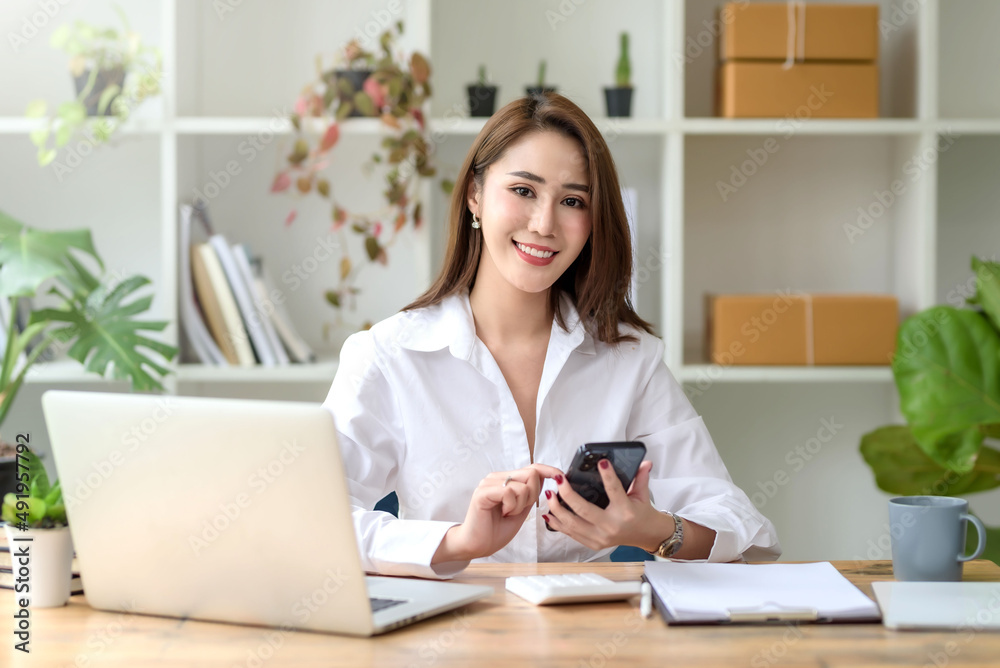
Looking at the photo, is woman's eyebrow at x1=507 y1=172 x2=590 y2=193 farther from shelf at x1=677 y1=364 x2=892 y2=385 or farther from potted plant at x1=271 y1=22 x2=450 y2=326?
shelf at x1=677 y1=364 x2=892 y2=385

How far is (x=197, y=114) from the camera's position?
2549mm

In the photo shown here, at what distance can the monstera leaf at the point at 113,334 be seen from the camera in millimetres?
2176

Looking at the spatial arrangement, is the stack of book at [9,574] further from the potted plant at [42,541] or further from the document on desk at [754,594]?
the document on desk at [754,594]

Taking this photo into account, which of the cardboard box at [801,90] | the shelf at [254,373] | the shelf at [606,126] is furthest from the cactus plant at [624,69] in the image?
the shelf at [254,373]

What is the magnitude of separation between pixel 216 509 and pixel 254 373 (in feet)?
4.69

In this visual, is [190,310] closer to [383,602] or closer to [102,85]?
[102,85]

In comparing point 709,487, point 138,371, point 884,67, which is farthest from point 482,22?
point 709,487

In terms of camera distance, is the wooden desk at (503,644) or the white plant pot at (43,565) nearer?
the wooden desk at (503,644)

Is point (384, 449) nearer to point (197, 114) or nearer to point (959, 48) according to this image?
point (197, 114)

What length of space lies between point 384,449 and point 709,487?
0.57 m

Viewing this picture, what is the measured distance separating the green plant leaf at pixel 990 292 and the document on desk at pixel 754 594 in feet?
3.11

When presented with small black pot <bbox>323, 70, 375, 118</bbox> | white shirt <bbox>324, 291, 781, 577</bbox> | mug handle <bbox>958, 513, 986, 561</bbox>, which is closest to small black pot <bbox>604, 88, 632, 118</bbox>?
small black pot <bbox>323, 70, 375, 118</bbox>

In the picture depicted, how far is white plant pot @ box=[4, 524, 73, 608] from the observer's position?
106 cm

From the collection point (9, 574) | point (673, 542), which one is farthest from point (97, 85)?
point (673, 542)
